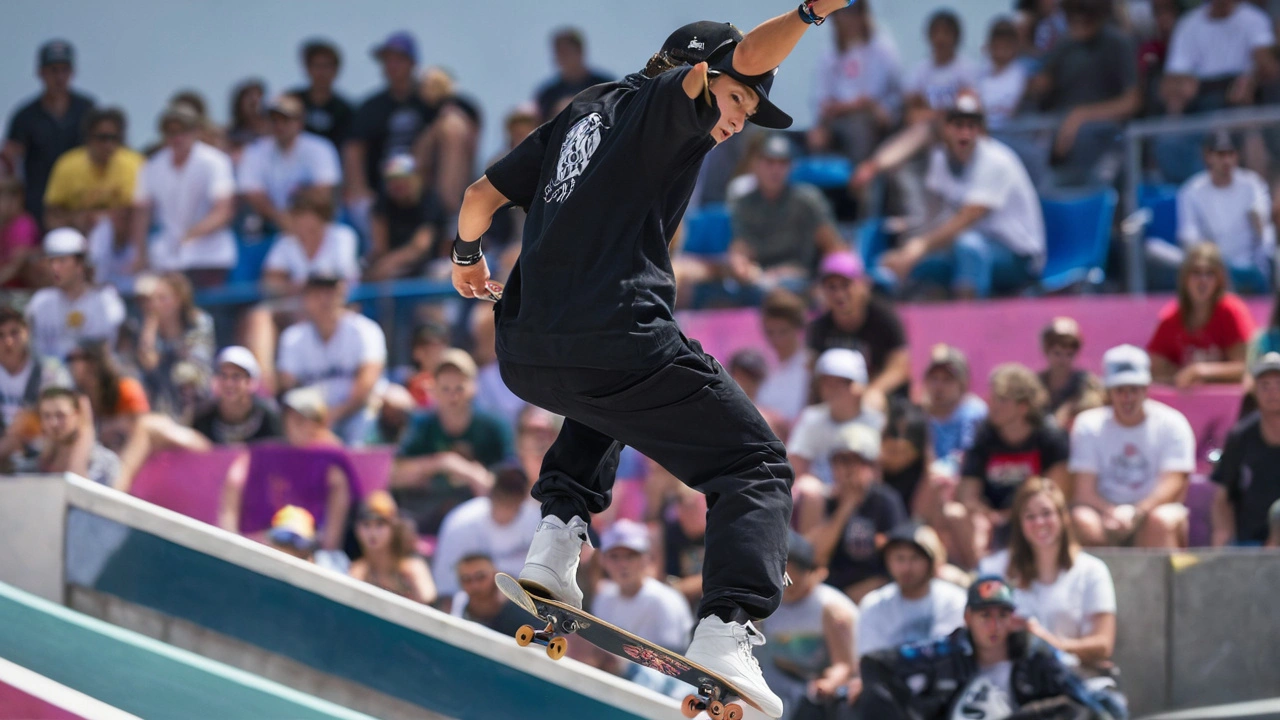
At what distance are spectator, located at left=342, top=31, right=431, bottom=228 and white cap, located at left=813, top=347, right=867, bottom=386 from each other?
463 cm

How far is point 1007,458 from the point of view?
7359 mm

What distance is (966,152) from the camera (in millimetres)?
9305

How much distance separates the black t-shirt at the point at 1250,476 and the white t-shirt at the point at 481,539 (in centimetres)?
316

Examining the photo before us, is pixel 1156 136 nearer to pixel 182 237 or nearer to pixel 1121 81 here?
pixel 1121 81

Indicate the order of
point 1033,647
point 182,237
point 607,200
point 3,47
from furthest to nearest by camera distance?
point 3,47
point 182,237
point 1033,647
point 607,200

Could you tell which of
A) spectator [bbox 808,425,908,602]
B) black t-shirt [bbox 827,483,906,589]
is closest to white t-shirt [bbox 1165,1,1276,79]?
spectator [bbox 808,425,908,602]

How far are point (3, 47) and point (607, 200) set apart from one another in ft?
Answer: 33.5

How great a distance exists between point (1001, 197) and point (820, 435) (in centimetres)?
231

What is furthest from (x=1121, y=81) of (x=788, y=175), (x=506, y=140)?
(x=506, y=140)

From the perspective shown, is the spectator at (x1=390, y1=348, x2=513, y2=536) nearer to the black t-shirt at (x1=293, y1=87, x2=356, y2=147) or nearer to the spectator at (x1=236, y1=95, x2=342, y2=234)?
the spectator at (x1=236, y1=95, x2=342, y2=234)

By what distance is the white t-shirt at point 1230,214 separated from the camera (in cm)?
848

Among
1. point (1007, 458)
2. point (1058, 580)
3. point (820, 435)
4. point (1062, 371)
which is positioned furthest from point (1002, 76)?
point (1058, 580)

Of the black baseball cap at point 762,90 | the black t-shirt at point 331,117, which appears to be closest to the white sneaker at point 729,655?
the black baseball cap at point 762,90

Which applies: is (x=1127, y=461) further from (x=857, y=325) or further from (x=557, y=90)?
(x=557, y=90)
